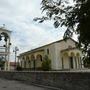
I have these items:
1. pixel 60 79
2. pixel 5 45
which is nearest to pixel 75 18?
pixel 60 79

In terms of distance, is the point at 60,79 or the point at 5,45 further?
the point at 5,45

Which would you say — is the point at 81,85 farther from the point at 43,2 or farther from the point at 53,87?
the point at 43,2

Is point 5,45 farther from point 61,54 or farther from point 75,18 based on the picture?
point 75,18

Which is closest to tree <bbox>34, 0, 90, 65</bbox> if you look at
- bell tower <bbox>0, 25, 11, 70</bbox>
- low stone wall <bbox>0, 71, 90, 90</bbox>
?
low stone wall <bbox>0, 71, 90, 90</bbox>

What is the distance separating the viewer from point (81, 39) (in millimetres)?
9359

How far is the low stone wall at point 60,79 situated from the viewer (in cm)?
1401

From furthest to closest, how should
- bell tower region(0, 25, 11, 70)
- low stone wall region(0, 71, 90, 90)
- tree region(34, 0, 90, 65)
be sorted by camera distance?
bell tower region(0, 25, 11, 70), low stone wall region(0, 71, 90, 90), tree region(34, 0, 90, 65)

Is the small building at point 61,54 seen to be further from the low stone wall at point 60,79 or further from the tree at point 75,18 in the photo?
the tree at point 75,18

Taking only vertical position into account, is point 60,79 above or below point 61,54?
below

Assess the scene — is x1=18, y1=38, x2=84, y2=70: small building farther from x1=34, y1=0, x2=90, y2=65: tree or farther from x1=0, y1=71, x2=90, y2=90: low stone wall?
x1=34, y1=0, x2=90, y2=65: tree

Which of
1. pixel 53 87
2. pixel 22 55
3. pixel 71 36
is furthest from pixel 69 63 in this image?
pixel 71 36

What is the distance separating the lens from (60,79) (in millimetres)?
16453

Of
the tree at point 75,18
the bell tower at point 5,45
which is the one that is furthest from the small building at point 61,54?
the tree at point 75,18

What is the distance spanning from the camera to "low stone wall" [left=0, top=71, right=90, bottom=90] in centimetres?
1401
